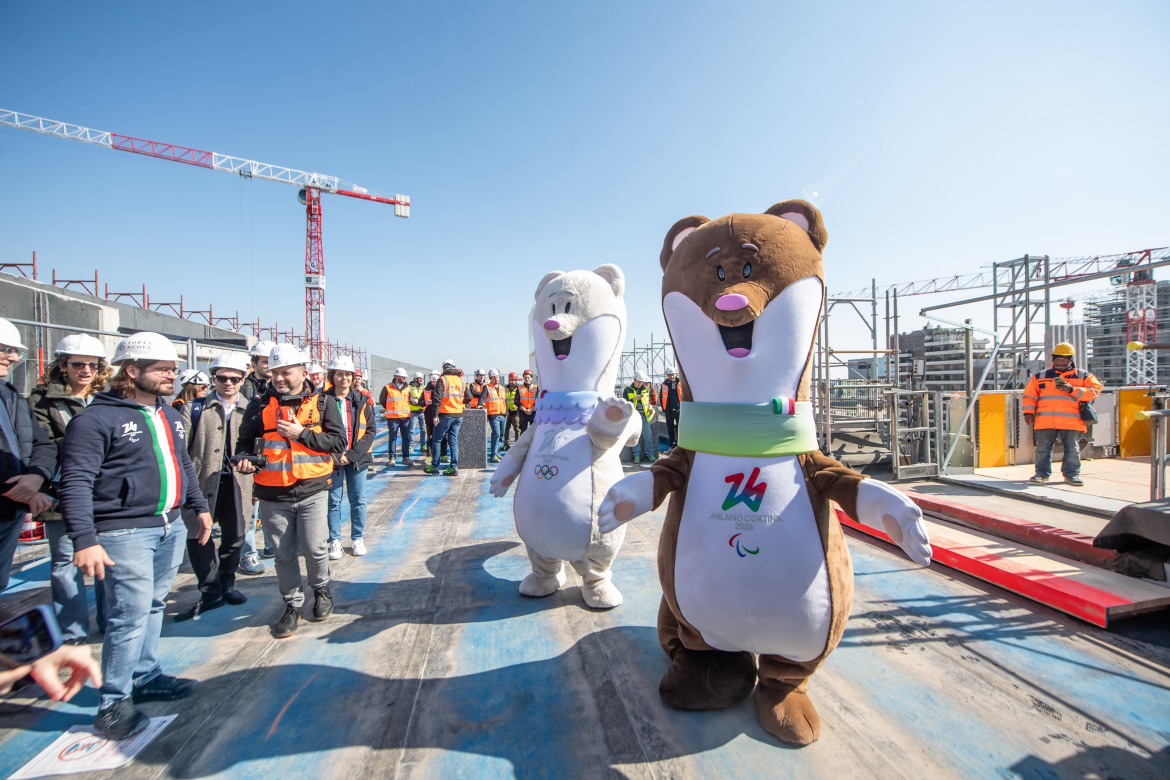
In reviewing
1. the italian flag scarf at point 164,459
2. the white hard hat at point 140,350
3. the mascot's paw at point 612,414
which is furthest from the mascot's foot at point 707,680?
the white hard hat at point 140,350

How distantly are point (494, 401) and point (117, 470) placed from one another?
734cm

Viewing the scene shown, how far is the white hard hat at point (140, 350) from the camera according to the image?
2463 mm

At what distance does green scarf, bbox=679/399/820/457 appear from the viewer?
207cm

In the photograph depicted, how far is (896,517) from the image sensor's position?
1.84 meters

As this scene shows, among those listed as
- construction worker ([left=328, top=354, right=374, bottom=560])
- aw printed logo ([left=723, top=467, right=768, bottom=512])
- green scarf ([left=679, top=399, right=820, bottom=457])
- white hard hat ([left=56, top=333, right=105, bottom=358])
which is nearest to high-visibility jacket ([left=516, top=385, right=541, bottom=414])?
construction worker ([left=328, top=354, right=374, bottom=560])

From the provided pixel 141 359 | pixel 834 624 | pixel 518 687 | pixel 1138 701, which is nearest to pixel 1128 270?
pixel 1138 701

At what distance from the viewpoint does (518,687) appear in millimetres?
2516

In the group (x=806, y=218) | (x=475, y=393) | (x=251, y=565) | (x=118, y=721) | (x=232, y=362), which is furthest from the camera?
(x=475, y=393)

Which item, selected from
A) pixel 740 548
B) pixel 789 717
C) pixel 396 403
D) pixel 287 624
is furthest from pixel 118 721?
pixel 396 403

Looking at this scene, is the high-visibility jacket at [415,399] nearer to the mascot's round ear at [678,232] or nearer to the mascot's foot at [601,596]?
the mascot's foot at [601,596]

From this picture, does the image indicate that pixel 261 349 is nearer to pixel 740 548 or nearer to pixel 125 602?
pixel 125 602

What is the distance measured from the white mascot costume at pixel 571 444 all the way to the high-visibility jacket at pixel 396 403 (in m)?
5.73

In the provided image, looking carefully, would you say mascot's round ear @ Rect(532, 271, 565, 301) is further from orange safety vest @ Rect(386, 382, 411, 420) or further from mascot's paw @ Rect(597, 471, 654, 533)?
orange safety vest @ Rect(386, 382, 411, 420)

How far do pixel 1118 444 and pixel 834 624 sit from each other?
971 cm
